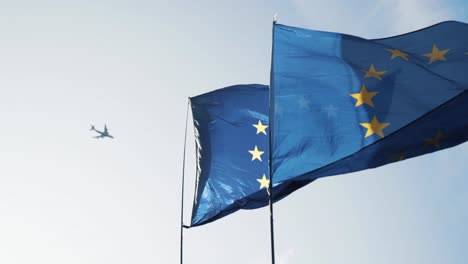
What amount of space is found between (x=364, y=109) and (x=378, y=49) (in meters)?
1.87

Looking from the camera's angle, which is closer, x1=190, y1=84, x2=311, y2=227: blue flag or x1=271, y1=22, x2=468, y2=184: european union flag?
x1=271, y1=22, x2=468, y2=184: european union flag

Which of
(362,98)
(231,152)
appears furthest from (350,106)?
(231,152)

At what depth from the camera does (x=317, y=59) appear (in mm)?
11305

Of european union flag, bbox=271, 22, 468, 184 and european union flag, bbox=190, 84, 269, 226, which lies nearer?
european union flag, bbox=271, 22, 468, 184

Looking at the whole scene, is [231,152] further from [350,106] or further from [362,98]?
[362,98]

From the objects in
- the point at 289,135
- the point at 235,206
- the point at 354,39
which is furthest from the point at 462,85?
the point at 235,206

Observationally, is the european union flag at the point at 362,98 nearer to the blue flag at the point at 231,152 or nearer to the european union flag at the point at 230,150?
the blue flag at the point at 231,152

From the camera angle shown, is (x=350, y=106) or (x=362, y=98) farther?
(x=362, y=98)

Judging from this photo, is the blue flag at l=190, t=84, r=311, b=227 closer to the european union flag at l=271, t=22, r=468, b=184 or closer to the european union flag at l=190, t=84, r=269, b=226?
the european union flag at l=190, t=84, r=269, b=226

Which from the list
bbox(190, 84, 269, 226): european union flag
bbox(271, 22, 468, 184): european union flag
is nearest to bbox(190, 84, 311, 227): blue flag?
bbox(190, 84, 269, 226): european union flag

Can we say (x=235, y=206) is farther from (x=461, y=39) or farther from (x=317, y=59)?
(x=461, y=39)

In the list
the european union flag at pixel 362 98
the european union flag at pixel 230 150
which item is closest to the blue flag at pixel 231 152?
the european union flag at pixel 230 150

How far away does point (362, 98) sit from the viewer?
35.8 feet

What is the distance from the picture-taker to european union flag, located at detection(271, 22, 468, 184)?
33.4 ft
